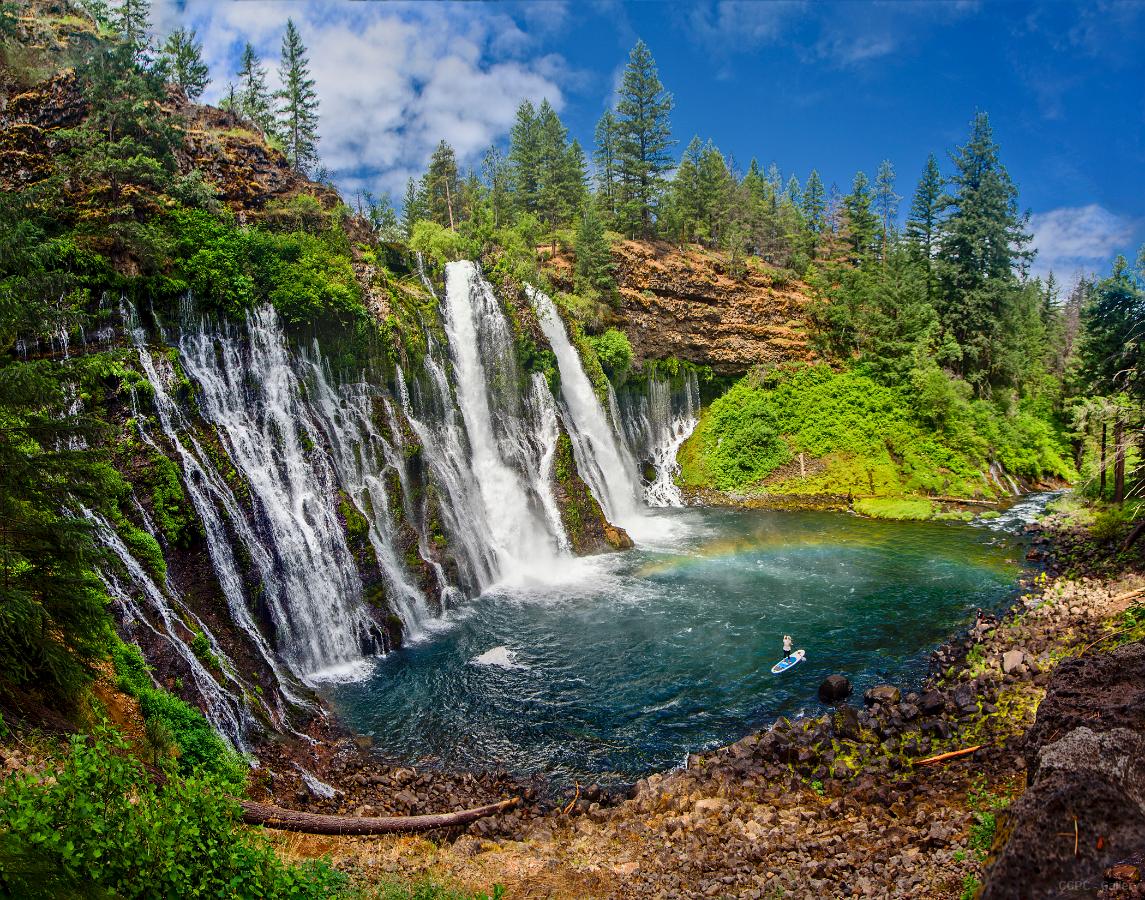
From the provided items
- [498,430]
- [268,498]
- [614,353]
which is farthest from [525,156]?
[268,498]

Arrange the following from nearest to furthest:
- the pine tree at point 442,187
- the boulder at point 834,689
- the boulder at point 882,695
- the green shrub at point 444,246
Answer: the boulder at point 882,695 → the boulder at point 834,689 → the green shrub at point 444,246 → the pine tree at point 442,187

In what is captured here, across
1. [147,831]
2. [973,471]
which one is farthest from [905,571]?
[147,831]

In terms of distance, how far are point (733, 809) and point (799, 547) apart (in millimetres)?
17824

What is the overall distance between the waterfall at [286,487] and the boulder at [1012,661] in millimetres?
14857

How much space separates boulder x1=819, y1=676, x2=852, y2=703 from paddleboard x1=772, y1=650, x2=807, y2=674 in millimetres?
1380

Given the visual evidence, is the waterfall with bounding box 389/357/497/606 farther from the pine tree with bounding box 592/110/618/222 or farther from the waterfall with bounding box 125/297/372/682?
the pine tree with bounding box 592/110/618/222

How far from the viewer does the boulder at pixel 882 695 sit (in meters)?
13.1

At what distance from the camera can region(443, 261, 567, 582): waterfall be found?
2470 cm

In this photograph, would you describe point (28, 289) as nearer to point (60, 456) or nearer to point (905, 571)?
point (60, 456)

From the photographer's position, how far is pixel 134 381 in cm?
1586

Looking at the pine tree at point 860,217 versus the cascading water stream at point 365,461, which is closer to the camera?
the cascading water stream at point 365,461

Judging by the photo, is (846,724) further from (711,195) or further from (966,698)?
(711,195)

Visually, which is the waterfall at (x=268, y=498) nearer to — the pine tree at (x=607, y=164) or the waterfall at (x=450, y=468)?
the waterfall at (x=450, y=468)

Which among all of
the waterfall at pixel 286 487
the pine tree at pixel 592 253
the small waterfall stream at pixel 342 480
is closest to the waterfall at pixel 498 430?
the small waterfall stream at pixel 342 480
